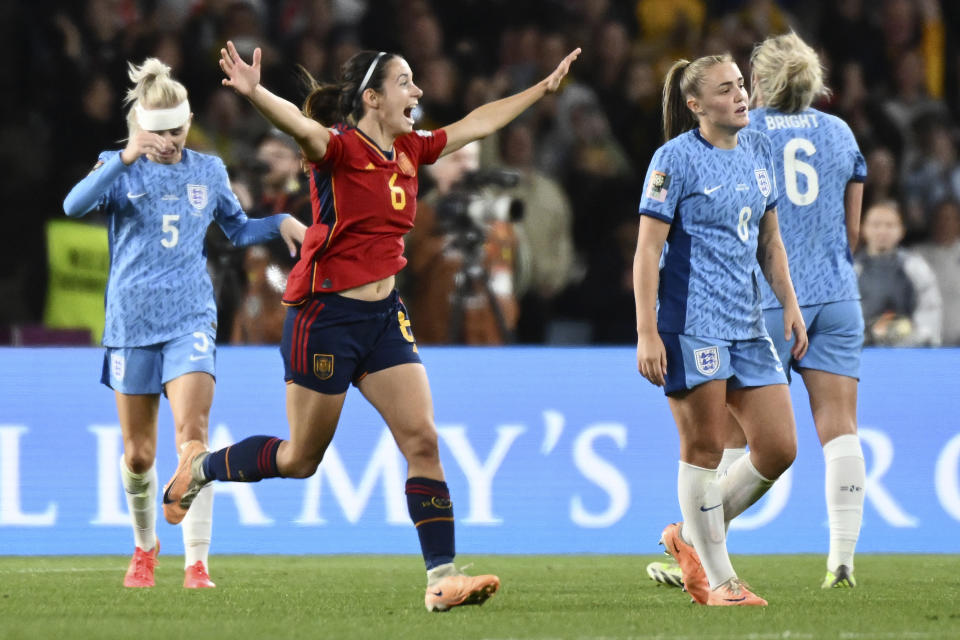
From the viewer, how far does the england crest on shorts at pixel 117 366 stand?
23.1 ft

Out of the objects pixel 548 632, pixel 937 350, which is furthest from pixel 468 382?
pixel 548 632

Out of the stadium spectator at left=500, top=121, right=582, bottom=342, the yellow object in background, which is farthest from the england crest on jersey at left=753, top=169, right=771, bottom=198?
the yellow object in background

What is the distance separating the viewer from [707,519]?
5805 mm

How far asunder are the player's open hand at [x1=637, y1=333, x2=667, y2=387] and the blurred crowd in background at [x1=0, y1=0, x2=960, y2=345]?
4077 millimetres

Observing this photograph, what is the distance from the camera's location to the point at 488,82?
12.3 meters

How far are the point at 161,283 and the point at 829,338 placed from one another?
277cm

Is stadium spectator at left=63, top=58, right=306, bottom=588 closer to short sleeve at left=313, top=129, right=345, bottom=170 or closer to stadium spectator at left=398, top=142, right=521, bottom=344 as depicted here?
short sleeve at left=313, top=129, right=345, bottom=170

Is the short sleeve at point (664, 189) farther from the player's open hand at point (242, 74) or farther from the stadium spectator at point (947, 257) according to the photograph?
the stadium spectator at point (947, 257)

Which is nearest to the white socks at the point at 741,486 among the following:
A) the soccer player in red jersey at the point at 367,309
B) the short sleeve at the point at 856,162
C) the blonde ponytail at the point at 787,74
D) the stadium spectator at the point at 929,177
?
the soccer player in red jersey at the point at 367,309

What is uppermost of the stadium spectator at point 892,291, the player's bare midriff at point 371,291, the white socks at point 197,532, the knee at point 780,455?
the player's bare midriff at point 371,291

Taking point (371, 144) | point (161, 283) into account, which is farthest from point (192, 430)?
point (371, 144)

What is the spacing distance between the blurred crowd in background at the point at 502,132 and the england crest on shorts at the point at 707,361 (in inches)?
163

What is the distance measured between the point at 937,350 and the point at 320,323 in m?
4.39

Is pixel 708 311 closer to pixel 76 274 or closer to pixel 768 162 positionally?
pixel 768 162
